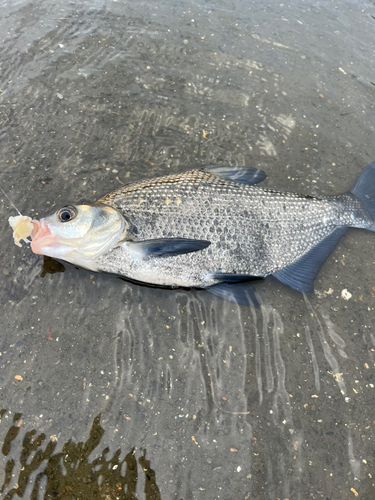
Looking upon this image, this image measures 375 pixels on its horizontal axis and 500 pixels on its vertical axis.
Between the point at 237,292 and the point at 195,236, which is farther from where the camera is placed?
the point at 237,292

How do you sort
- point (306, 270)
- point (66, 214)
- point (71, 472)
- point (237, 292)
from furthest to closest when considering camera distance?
1. point (306, 270)
2. point (237, 292)
3. point (66, 214)
4. point (71, 472)

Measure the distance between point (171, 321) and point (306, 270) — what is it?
1.49 metres

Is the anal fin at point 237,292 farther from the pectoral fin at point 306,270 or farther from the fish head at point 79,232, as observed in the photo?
the fish head at point 79,232

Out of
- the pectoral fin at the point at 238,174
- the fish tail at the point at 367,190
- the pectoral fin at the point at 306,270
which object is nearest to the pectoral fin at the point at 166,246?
the pectoral fin at the point at 306,270

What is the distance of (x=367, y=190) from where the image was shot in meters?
3.91

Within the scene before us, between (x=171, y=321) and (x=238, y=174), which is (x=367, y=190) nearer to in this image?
(x=238, y=174)

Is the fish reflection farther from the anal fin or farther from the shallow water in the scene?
the anal fin

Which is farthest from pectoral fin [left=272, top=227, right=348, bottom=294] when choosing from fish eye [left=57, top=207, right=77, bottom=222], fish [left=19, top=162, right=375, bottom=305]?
fish eye [left=57, top=207, right=77, bottom=222]

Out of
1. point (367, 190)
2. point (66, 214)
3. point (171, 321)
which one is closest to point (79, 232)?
point (66, 214)

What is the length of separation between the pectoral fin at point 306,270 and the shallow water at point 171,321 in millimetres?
148

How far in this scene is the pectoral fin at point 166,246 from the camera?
307 cm

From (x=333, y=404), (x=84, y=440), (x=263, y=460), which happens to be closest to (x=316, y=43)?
(x=333, y=404)

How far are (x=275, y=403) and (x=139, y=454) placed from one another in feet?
3.98

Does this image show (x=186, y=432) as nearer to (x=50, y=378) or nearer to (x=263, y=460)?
(x=263, y=460)
